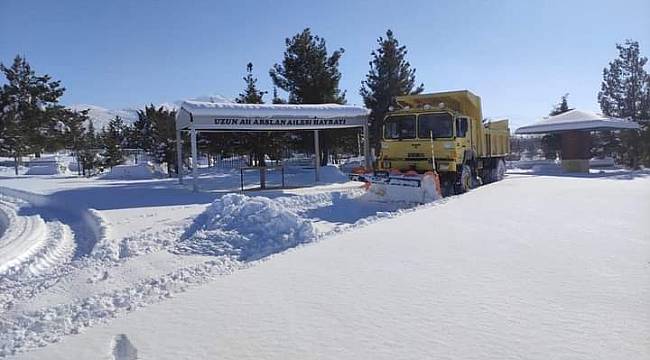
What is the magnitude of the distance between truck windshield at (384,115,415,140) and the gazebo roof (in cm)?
1412

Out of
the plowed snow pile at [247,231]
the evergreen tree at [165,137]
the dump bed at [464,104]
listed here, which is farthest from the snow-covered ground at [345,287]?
the evergreen tree at [165,137]

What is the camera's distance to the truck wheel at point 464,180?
14770 millimetres

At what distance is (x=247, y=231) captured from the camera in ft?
28.2

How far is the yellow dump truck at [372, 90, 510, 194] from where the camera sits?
14.1 m

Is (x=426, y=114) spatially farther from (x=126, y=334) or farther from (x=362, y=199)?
(x=126, y=334)

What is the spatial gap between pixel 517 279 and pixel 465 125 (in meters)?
10.7

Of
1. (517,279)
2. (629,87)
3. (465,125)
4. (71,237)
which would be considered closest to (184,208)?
(71,237)

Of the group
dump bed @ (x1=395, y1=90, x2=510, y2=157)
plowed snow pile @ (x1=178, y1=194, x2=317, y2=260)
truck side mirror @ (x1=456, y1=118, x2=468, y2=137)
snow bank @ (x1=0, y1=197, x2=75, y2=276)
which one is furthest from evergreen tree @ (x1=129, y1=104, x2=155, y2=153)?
plowed snow pile @ (x1=178, y1=194, x2=317, y2=260)

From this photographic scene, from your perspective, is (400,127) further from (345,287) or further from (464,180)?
(345,287)

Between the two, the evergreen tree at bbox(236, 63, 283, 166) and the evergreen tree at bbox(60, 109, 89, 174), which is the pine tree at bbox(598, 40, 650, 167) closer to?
the evergreen tree at bbox(236, 63, 283, 166)

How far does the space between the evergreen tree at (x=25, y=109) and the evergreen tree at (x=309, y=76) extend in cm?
1896

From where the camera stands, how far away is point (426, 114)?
14.5m

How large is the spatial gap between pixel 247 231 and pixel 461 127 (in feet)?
28.1

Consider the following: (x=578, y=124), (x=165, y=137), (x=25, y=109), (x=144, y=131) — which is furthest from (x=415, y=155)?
(x=25, y=109)
